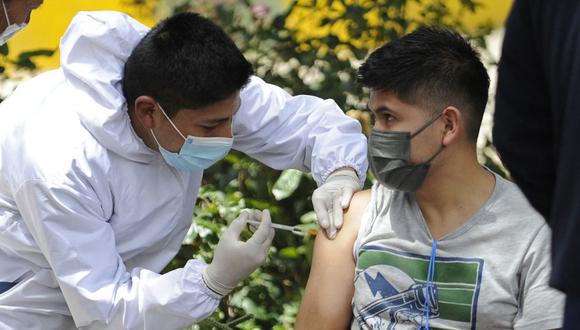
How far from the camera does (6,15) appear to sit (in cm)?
276

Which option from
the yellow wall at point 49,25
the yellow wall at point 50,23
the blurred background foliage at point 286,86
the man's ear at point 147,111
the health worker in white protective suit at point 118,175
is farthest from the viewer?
the yellow wall at point 49,25

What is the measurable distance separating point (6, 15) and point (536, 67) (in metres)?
1.58

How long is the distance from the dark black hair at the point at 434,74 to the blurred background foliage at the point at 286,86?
3.56 feet

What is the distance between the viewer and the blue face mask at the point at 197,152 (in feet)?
9.49

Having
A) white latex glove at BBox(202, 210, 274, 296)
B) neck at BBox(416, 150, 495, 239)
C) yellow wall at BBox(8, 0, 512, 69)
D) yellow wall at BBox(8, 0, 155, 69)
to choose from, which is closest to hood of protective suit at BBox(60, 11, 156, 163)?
white latex glove at BBox(202, 210, 274, 296)

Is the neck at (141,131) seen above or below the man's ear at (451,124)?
below

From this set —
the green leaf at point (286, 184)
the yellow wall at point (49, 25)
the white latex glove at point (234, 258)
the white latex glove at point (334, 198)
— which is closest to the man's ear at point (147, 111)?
the white latex glove at point (234, 258)

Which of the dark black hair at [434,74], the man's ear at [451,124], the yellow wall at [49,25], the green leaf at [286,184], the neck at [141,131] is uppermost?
the dark black hair at [434,74]

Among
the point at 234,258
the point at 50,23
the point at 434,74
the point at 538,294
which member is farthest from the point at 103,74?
the point at 50,23

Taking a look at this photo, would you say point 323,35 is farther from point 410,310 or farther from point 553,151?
point 553,151

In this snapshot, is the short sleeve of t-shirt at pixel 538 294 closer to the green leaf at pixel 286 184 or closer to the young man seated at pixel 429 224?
the young man seated at pixel 429 224

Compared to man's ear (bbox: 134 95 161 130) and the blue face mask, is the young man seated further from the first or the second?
man's ear (bbox: 134 95 161 130)

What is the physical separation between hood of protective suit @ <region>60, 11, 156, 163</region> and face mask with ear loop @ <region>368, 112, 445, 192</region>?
678 millimetres

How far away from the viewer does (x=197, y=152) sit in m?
2.91
